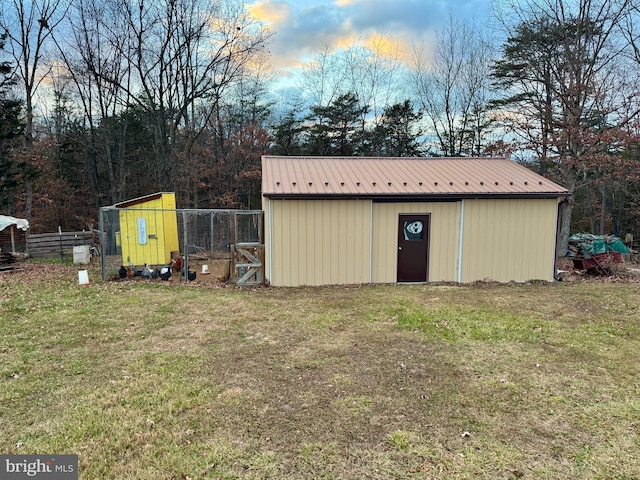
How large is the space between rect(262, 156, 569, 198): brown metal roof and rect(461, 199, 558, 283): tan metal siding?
401mm

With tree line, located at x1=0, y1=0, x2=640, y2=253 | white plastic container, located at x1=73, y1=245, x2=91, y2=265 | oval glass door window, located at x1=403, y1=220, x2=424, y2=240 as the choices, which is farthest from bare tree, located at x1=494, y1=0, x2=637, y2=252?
white plastic container, located at x1=73, y1=245, x2=91, y2=265

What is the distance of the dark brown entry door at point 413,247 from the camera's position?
9.44m

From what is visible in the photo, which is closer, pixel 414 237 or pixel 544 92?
pixel 414 237

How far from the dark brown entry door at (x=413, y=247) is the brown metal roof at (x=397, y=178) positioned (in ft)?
2.29

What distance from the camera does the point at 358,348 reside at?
16.3 feet

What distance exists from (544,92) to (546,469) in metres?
16.9

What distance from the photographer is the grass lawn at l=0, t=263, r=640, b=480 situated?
2752 millimetres

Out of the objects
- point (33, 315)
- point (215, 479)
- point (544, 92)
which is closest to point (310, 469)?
point (215, 479)

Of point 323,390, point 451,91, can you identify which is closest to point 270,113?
point 451,91

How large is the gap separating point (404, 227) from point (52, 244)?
12854 mm

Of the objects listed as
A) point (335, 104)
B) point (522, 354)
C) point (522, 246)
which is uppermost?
point (335, 104)

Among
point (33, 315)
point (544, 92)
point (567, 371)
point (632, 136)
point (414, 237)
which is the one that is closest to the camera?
point (567, 371)

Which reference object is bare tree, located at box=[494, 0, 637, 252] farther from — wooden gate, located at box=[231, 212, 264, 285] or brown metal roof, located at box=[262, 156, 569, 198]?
wooden gate, located at box=[231, 212, 264, 285]

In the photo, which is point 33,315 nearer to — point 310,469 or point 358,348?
point 358,348
